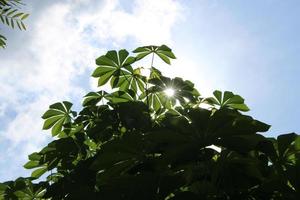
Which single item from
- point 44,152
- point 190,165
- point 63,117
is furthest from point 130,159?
point 63,117

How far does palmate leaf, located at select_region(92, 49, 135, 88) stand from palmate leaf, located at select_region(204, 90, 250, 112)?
978mm

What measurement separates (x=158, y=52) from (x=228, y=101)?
103cm

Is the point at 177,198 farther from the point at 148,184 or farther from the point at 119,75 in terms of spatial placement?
the point at 119,75

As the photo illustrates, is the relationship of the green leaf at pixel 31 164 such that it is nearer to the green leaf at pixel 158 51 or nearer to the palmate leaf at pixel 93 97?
the palmate leaf at pixel 93 97

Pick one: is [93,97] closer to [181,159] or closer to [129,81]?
[129,81]

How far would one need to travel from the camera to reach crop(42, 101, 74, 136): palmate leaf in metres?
4.72

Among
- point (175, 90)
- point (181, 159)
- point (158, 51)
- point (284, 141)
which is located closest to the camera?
point (181, 159)

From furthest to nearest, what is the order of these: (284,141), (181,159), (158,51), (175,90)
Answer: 1. (158,51)
2. (175,90)
3. (284,141)
4. (181,159)

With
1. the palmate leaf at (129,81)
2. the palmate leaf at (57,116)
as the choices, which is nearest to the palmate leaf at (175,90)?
the palmate leaf at (129,81)

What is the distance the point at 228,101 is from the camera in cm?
453

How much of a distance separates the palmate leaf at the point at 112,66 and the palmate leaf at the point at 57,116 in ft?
1.57

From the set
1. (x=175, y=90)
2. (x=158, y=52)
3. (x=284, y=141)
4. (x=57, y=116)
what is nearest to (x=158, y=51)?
(x=158, y=52)

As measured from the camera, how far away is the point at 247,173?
8.59ft

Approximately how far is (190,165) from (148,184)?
0.31 m
